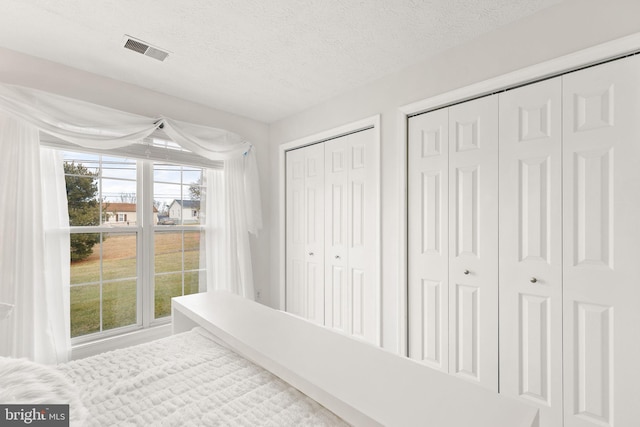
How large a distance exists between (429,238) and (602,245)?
95 cm

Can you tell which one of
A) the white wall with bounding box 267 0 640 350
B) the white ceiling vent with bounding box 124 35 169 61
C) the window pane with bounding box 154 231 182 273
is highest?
the white ceiling vent with bounding box 124 35 169 61

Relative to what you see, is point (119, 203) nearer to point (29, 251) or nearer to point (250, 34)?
point (29, 251)

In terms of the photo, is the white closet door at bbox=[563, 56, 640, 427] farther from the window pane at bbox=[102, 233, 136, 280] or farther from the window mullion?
the window pane at bbox=[102, 233, 136, 280]

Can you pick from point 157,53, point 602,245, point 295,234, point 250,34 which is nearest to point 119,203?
point 157,53

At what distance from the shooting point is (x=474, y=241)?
1.98 metres

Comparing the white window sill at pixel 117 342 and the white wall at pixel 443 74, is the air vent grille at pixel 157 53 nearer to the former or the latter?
the white wall at pixel 443 74

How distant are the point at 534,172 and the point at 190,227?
10.0 ft

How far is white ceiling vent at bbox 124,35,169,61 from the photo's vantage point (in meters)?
1.96

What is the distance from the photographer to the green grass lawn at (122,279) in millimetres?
2465

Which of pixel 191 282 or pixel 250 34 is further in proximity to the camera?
pixel 191 282

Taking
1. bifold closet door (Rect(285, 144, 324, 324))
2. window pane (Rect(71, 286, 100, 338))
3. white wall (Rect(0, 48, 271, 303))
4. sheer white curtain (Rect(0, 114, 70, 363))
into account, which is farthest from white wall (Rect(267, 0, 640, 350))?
window pane (Rect(71, 286, 100, 338))

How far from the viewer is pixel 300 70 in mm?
2381

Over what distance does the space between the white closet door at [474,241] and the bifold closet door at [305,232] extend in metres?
1.38

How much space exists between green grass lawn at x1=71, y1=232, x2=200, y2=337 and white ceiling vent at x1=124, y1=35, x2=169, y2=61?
1.61 m
